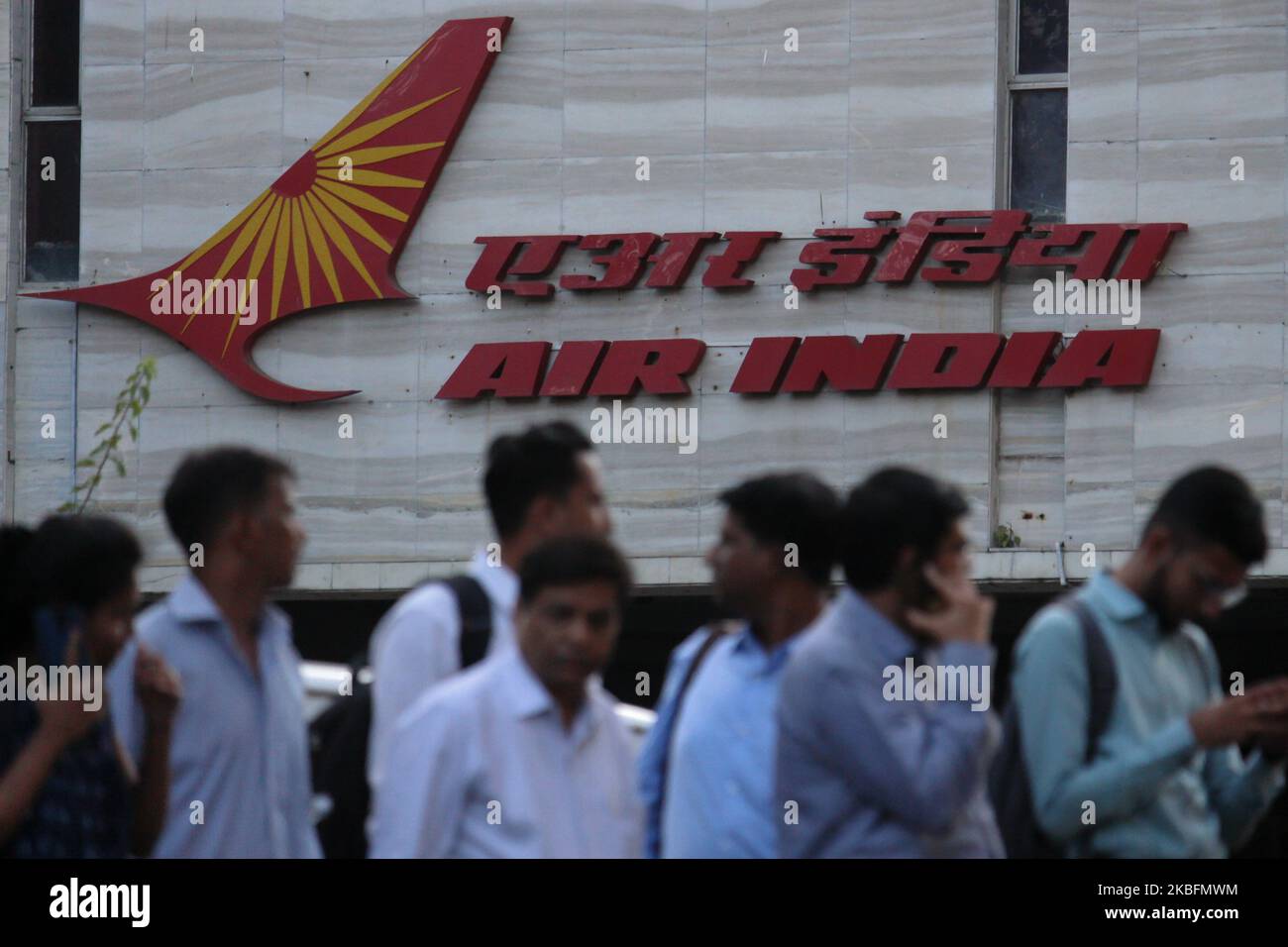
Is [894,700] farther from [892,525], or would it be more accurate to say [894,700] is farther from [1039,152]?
[1039,152]

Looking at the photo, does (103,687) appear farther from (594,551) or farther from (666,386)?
(666,386)

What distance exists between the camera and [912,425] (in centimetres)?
1577

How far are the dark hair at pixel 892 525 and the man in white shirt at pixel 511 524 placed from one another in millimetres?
709

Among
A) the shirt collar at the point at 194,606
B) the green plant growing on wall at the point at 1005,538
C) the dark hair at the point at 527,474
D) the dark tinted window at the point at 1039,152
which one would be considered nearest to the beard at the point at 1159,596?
the dark hair at the point at 527,474

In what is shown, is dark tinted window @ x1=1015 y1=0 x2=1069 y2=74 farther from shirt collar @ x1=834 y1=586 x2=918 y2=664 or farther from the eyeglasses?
Answer: shirt collar @ x1=834 y1=586 x2=918 y2=664

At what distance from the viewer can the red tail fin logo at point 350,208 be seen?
16.5m

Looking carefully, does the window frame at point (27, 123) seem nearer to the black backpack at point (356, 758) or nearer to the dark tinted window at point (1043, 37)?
the dark tinted window at point (1043, 37)

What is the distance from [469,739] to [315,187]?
42.5 ft

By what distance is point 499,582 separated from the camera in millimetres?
4973

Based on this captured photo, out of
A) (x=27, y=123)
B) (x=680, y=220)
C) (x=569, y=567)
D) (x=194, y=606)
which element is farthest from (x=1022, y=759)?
(x=27, y=123)

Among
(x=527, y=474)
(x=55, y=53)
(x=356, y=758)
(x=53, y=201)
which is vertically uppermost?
(x=55, y=53)

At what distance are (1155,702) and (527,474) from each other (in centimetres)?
154

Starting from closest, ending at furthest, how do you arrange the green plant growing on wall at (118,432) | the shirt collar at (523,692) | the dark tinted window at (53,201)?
the shirt collar at (523,692) < the green plant growing on wall at (118,432) < the dark tinted window at (53,201)
